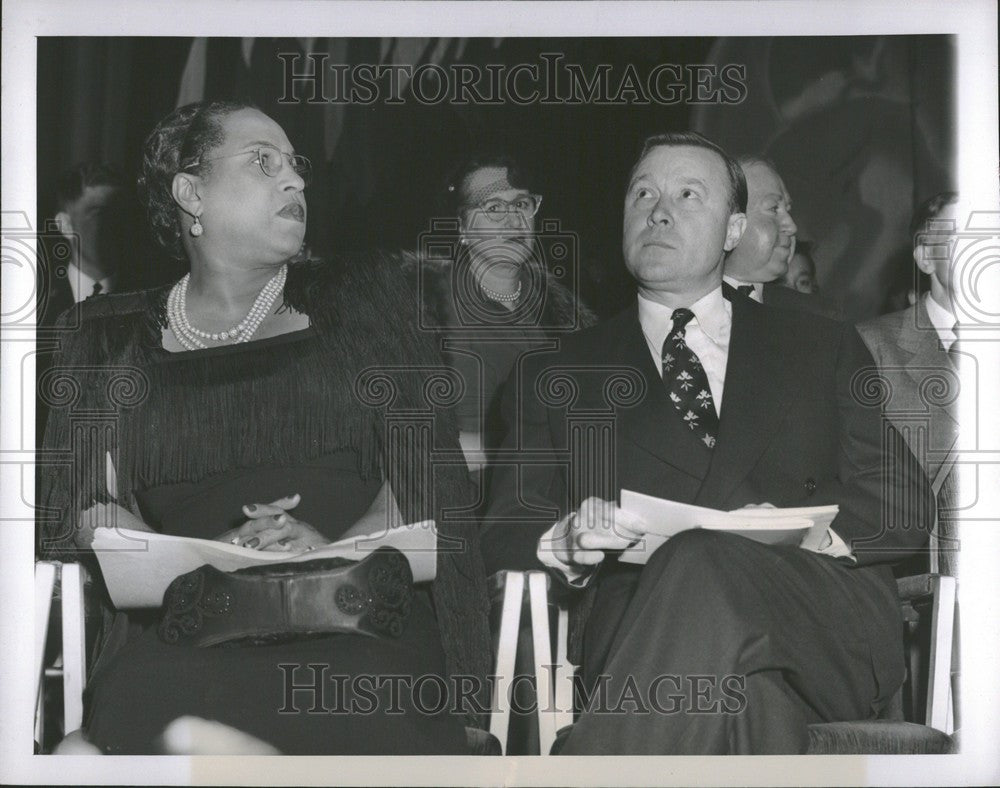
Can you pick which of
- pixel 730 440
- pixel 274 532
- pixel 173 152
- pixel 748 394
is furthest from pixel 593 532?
pixel 173 152

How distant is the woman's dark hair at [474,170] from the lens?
311cm

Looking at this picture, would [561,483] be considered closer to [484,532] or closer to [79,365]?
[484,532]

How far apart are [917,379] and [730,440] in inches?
20.6

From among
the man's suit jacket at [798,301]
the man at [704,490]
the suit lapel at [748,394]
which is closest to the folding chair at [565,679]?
the man at [704,490]

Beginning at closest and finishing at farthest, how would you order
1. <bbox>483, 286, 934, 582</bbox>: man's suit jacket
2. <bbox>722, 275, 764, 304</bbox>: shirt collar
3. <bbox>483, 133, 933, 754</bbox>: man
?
<bbox>483, 133, 933, 754</bbox>: man < <bbox>483, 286, 934, 582</bbox>: man's suit jacket < <bbox>722, 275, 764, 304</bbox>: shirt collar

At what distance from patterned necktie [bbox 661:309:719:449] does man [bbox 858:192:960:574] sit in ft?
1.43

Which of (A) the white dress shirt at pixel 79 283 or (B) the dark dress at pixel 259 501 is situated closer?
(B) the dark dress at pixel 259 501

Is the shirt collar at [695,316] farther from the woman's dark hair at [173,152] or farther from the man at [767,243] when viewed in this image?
the woman's dark hair at [173,152]

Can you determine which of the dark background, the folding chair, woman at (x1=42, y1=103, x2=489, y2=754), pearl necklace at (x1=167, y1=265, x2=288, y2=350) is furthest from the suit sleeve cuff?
pearl necklace at (x1=167, y1=265, x2=288, y2=350)

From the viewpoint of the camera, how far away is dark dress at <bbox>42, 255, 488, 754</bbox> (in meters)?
2.97

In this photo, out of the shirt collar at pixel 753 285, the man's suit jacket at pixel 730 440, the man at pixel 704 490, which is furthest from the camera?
the shirt collar at pixel 753 285

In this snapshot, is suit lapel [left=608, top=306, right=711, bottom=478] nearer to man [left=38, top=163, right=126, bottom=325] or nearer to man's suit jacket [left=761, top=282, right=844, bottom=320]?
man's suit jacket [left=761, top=282, right=844, bottom=320]

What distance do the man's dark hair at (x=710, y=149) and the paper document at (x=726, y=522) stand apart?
2.51 ft

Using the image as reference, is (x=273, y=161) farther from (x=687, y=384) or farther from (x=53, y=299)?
(x=687, y=384)
